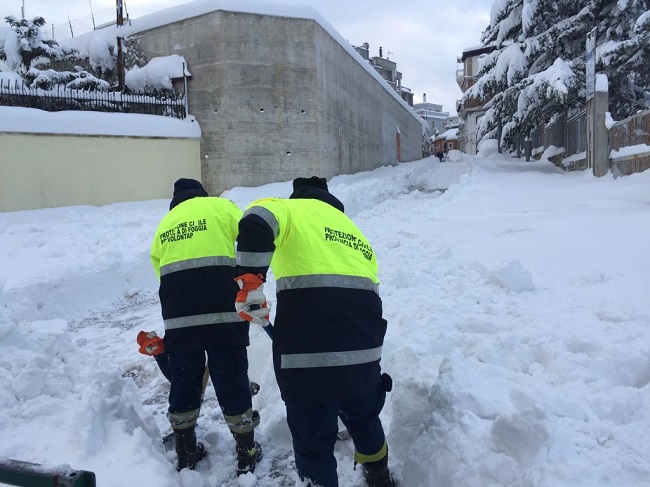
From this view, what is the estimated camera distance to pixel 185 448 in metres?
3.15

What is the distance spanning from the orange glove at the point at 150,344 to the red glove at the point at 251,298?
1.14 metres

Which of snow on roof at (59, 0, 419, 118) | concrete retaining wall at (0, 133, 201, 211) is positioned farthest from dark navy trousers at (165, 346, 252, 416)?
snow on roof at (59, 0, 419, 118)

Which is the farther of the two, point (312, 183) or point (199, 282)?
point (199, 282)

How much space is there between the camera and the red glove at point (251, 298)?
91.9 inches

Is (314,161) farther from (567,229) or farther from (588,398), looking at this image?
(588,398)

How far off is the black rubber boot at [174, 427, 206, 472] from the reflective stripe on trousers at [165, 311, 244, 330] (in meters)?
0.66

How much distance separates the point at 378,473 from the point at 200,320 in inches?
52.1

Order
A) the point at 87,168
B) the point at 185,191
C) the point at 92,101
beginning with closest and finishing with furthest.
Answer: the point at 185,191 → the point at 87,168 → the point at 92,101

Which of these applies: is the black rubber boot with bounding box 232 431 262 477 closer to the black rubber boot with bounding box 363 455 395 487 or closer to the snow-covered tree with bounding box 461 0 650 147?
the black rubber boot with bounding box 363 455 395 487

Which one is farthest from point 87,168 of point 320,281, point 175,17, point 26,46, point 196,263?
point 320,281

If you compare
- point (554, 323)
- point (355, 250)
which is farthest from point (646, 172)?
point (355, 250)

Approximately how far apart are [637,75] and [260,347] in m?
17.0

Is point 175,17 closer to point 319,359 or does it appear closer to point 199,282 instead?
point 199,282

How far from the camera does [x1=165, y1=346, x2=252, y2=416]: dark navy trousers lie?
313 cm
